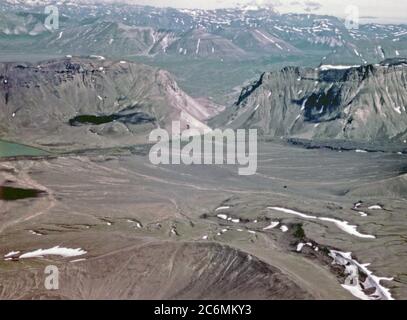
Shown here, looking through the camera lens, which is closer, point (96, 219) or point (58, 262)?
point (58, 262)

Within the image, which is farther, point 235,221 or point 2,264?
point 235,221

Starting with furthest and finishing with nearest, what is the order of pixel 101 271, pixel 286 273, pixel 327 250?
pixel 327 250
pixel 101 271
pixel 286 273

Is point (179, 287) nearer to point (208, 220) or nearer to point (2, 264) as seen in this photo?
point (2, 264)

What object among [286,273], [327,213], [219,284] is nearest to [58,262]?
[219,284]
